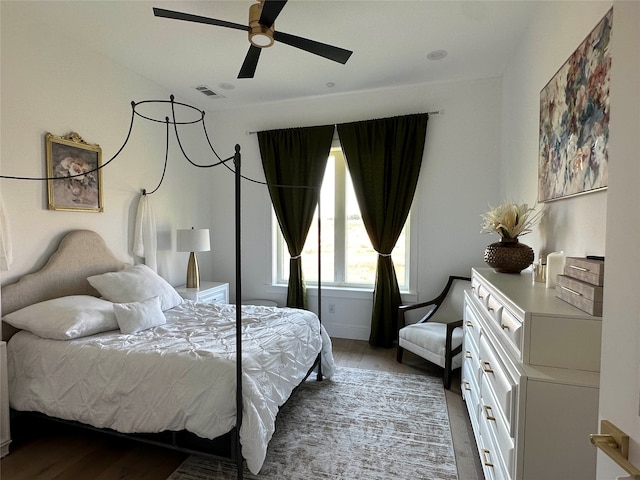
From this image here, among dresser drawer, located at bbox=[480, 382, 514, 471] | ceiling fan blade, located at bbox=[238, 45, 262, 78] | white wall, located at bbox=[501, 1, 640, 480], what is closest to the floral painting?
white wall, located at bbox=[501, 1, 640, 480]

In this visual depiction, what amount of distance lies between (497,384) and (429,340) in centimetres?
164

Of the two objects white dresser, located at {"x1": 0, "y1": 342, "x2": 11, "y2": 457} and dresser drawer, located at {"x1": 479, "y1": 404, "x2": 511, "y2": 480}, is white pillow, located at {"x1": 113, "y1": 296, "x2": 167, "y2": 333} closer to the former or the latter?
white dresser, located at {"x1": 0, "y1": 342, "x2": 11, "y2": 457}

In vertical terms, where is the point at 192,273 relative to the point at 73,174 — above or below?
below

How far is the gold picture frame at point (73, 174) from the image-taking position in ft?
8.71

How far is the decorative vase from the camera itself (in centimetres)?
204

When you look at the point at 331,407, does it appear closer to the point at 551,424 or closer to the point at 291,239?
the point at 551,424

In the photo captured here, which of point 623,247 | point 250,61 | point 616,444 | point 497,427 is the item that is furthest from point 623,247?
point 250,61

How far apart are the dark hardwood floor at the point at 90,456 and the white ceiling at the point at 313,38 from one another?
303 cm

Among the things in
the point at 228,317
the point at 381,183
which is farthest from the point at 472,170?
the point at 228,317

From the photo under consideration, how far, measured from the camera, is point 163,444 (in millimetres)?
1896

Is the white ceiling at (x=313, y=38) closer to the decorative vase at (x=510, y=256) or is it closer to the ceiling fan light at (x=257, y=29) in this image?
the ceiling fan light at (x=257, y=29)

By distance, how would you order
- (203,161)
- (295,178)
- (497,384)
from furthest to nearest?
(203,161) → (295,178) → (497,384)

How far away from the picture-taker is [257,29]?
2.05m

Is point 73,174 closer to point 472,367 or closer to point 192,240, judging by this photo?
point 192,240
